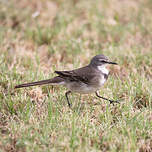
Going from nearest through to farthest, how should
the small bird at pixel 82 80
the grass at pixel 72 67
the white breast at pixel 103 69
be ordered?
the grass at pixel 72 67, the small bird at pixel 82 80, the white breast at pixel 103 69

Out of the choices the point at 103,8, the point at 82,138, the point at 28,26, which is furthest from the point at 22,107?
the point at 103,8

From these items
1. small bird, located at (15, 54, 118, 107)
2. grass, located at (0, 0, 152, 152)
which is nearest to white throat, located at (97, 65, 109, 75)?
small bird, located at (15, 54, 118, 107)

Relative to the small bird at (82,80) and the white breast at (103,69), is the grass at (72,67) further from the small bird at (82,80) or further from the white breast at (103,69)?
the white breast at (103,69)

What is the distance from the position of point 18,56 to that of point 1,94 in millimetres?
2056

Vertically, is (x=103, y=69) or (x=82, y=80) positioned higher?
(x=103, y=69)

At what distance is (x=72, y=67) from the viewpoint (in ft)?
25.9

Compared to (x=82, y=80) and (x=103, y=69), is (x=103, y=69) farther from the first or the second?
(x=82, y=80)

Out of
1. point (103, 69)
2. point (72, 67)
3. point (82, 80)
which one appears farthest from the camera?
point (72, 67)

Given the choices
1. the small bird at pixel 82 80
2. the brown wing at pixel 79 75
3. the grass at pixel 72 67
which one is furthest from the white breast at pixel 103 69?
the grass at pixel 72 67

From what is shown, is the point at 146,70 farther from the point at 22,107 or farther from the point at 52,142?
the point at 52,142

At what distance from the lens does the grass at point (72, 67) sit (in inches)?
197

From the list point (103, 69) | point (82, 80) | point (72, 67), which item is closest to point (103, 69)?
point (103, 69)

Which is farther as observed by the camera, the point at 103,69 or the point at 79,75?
the point at 103,69

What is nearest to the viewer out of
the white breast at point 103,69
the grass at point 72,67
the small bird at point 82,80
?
the grass at point 72,67
